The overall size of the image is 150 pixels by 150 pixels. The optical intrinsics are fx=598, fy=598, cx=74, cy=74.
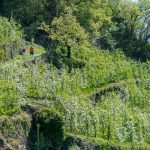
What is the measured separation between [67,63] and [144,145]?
12.0 m

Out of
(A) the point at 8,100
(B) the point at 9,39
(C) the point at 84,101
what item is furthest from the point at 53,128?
(B) the point at 9,39

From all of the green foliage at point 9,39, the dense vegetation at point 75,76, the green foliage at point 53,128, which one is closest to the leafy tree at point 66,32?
the dense vegetation at point 75,76

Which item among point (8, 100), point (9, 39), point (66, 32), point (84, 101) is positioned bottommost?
point (84, 101)

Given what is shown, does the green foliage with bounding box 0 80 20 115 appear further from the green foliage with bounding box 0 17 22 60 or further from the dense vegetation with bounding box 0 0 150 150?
the green foliage with bounding box 0 17 22 60

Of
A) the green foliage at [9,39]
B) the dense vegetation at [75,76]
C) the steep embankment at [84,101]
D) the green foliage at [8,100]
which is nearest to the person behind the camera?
the green foliage at [8,100]

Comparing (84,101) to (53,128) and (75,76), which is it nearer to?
(75,76)

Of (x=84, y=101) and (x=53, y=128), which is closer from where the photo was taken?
(x=53, y=128)

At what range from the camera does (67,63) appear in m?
47.0

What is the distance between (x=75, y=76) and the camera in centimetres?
4359

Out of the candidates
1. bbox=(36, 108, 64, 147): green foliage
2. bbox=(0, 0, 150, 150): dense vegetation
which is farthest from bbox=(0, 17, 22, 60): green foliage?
bbox=(36, 108, 64, 147): green foliage

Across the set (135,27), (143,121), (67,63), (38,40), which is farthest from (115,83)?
(135,27)

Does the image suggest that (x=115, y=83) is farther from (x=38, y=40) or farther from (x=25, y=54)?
(x=38, y=40)

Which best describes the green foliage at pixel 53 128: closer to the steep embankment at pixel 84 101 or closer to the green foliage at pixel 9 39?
the steep embankment at pixel 84 101

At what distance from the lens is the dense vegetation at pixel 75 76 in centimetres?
3506
